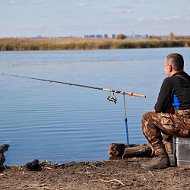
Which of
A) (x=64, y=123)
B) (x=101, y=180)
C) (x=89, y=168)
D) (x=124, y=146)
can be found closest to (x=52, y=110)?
(x=64, y=123)

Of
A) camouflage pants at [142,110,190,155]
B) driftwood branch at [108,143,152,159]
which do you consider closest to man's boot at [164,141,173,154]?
camouflage pants at [142,110,190,155]

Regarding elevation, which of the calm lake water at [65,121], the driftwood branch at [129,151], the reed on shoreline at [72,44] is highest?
the reed on shoreline at [72,44]

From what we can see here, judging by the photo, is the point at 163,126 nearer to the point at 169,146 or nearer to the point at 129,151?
the point at 169,146

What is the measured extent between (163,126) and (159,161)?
15.8 inches

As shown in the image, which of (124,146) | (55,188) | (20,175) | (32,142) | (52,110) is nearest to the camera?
(55,188)

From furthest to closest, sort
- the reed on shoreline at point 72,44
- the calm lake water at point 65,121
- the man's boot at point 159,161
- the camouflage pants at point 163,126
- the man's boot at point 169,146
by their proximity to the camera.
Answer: the reed on shoreline at point 72,44 → the calm lake water at point 65,121 → the man's boot at point 169,146 → the man's boot at point 159,161 → the camouflage pants at point 163,126

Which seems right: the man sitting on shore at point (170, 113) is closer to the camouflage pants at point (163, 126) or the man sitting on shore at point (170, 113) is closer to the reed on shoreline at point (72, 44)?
the camouflage pants at point (163, 126)

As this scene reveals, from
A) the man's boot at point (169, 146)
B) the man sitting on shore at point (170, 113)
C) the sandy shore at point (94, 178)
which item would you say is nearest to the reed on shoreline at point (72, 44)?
the man's boot at point (169, 146)

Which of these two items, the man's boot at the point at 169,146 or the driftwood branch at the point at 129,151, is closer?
the man's boot at the point at 169,146

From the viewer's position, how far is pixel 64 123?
478 inches

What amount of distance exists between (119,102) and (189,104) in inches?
345

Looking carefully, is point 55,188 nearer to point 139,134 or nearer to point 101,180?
point 101,180

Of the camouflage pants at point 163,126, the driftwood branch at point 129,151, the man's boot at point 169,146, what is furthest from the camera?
the driftwood branch at point 129,151

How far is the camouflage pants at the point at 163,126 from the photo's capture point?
21.7 ft
